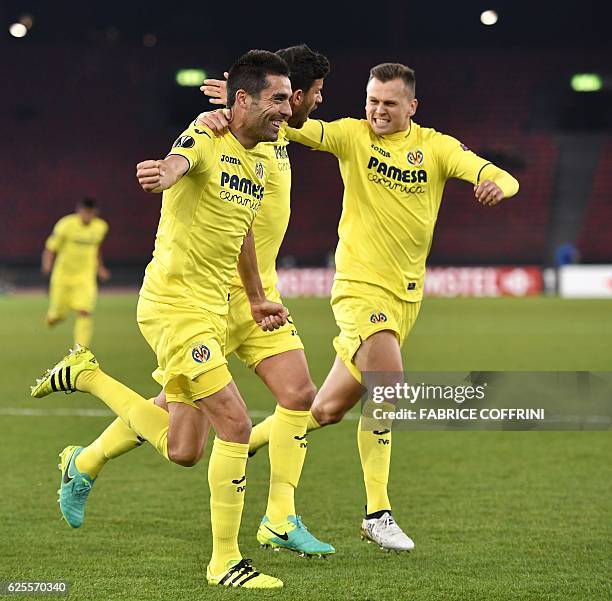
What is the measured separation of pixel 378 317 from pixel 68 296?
416 inches

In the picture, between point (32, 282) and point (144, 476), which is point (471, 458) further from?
point (32, 282)

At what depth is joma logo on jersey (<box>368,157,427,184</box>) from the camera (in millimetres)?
5805

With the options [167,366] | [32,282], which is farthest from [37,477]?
[32,282]

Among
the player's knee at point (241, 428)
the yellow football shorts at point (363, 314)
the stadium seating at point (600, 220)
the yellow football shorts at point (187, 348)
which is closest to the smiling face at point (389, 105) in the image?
the yellow football shorts at point (363, 314)

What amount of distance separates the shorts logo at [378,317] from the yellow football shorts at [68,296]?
406 inches

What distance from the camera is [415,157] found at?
5816 mm

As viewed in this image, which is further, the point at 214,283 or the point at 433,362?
the point at 433,362

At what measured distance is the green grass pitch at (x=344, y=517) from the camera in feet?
14.8

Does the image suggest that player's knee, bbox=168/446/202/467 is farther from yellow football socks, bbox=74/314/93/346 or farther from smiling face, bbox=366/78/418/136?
yellow football socks, bbox=74/314/93/346

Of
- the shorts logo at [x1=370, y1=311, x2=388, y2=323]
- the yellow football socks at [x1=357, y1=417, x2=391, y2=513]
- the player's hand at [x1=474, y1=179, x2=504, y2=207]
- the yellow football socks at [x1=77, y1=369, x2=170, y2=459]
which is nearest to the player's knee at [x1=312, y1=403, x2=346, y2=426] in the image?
the yellow football socks at [x1=357, y1=417, x2=391, y2=513]

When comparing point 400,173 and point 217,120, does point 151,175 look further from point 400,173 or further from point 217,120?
point 400,173

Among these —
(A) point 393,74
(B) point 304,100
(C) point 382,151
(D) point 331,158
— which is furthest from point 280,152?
(D) point 331,158

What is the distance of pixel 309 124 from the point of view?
5.75 m

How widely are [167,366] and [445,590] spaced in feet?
4.55
